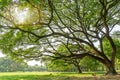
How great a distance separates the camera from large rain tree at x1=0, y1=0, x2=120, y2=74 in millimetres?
19534

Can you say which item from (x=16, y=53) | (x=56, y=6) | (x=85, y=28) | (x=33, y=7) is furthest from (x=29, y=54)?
(x=33, y=7)

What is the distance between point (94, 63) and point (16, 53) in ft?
116

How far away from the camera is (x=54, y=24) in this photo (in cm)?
2475

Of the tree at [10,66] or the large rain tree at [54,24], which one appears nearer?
the large rain tree at [54,24]

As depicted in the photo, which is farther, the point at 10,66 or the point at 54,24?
the point at 10,66

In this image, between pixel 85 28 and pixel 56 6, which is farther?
pixel 85 28

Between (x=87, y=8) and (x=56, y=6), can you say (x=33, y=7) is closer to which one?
(x=56, y=6)

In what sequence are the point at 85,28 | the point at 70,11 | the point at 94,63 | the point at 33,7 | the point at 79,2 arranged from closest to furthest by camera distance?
1. the point at 33,7
2. the point at 79,2
3. the point at 70,11
4. the point at 85,28
5. the point at 94,63

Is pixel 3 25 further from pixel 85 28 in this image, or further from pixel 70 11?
pixel 85 28

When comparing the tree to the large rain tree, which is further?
the tree

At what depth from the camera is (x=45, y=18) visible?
21.9m

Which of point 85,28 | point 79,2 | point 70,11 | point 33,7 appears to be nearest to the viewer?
point 33,7

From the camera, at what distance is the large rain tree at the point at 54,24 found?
19.5 metres

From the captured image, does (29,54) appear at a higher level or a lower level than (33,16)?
lower
